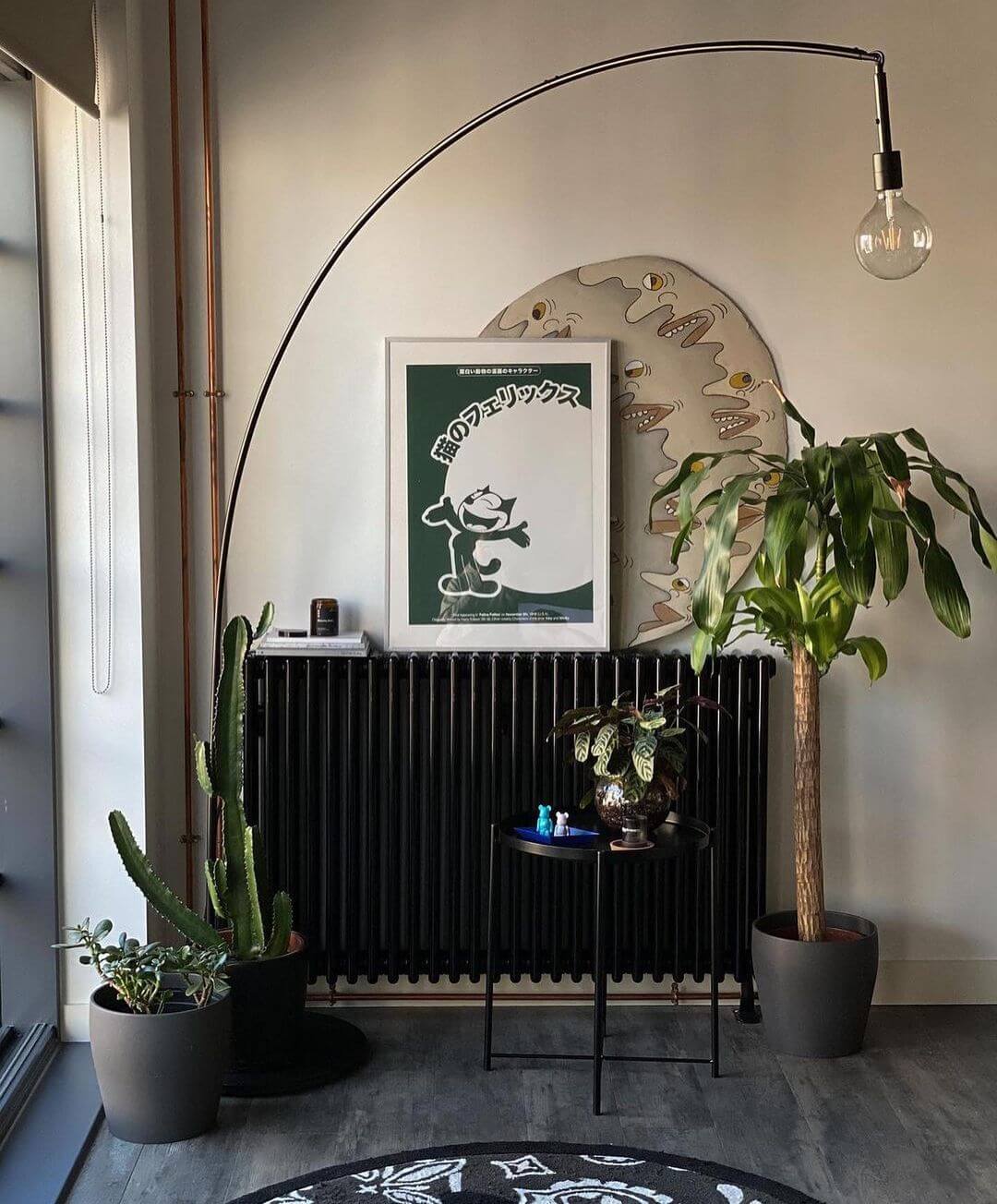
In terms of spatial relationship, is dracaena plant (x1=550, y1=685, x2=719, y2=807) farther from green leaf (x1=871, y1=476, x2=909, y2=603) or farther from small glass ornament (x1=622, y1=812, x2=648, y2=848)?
green leaf (x1=871, y1=476, x2=909, y2=603)

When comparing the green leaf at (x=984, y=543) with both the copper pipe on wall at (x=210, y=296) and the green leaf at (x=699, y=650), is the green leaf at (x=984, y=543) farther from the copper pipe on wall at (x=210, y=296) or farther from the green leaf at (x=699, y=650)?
the copper pipe on wall at (x=210, y=296)

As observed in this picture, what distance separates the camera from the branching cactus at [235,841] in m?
3.08

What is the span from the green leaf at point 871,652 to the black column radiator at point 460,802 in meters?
0.30

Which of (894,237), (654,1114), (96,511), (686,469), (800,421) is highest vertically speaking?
(894,237)

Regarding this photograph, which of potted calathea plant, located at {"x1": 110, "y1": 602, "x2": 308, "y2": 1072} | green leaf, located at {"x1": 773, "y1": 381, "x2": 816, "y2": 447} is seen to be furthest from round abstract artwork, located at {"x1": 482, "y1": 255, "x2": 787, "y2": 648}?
potted calathea plant, located at {"x1": 110, "y1": 602, "x2": 308, "y2": 1072}

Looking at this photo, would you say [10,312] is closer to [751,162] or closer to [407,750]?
[407,750]

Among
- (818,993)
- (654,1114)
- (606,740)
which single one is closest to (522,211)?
(606,740)

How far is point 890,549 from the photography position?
3.06m

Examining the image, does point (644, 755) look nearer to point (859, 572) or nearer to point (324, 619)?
point (859, 572)

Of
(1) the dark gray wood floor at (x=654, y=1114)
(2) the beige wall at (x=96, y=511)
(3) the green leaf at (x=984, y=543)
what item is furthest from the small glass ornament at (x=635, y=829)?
(2) the beige wall at (x=96, y=511)

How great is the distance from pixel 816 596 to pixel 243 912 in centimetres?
162

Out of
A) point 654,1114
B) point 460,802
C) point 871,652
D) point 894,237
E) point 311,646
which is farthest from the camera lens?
point 460,802

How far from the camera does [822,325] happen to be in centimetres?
362

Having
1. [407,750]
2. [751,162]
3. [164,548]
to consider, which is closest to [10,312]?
[164,548]
